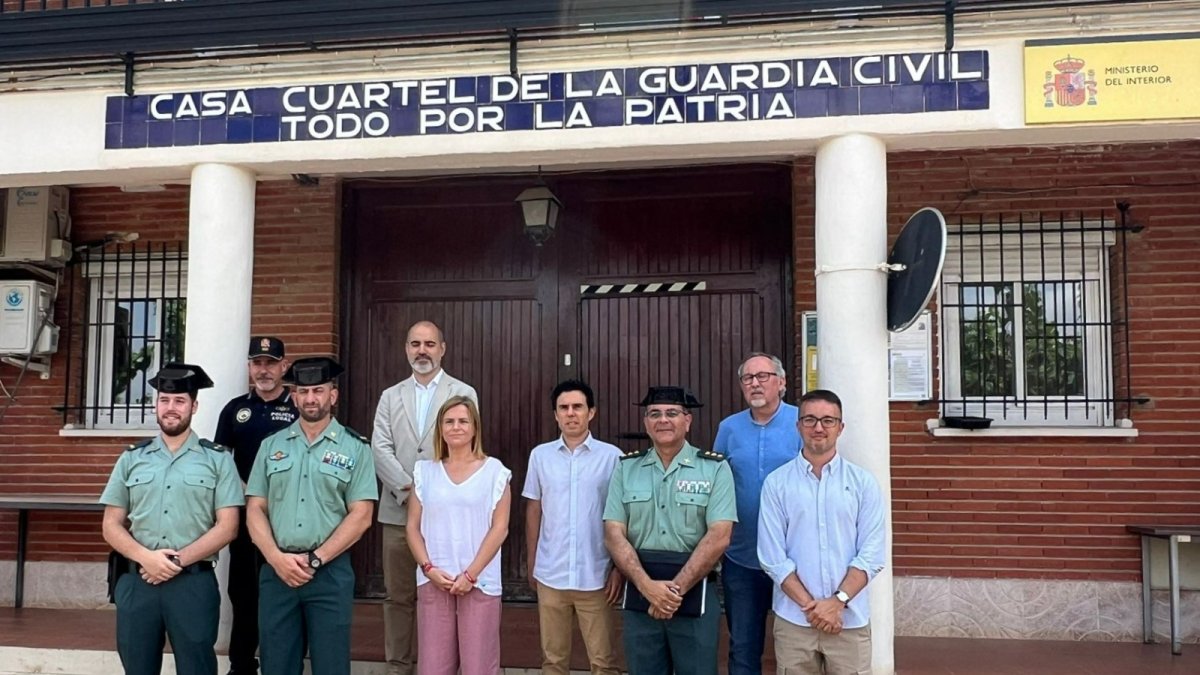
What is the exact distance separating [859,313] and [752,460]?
35.9 inches

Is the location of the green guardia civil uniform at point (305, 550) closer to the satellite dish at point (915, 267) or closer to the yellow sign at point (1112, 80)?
the satellite dish at point (915, 267)

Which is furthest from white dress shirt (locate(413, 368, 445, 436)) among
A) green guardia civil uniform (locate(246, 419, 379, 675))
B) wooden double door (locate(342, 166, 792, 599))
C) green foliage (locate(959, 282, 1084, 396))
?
green foliage (locate(959, 282, 1084, 396))

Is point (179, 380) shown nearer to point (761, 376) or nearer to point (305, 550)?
point (305, 550)

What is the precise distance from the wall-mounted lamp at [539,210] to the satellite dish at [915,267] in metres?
2.48

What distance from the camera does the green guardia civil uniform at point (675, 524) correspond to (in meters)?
4.31

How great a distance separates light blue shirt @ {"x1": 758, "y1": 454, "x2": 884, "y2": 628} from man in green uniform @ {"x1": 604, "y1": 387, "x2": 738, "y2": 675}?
0.22 meters

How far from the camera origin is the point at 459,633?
4520mm

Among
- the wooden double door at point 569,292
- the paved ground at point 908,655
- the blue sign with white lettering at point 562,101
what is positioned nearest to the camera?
the blue sign with white lettering at point 562,101

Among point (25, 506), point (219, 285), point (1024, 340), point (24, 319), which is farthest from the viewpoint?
point (24, 319)

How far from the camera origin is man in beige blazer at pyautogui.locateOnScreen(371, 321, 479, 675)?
513cm

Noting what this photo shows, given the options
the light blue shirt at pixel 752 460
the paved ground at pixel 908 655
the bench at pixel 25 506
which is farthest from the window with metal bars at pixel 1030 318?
the bench at pixel 25 506

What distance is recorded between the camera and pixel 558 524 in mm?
4594

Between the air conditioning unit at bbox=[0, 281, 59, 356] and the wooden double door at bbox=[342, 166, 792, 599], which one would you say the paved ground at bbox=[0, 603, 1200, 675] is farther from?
the air conditioning unit at bbox=[0, 281, 59, 356]

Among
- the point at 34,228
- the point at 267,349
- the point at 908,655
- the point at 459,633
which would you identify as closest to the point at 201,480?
the point at 267,349
